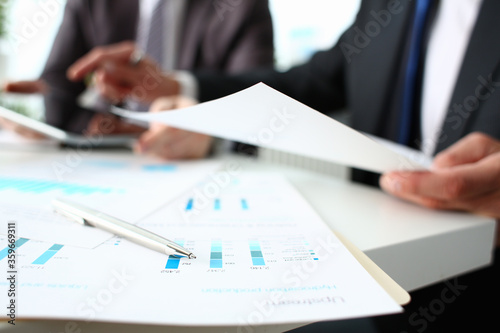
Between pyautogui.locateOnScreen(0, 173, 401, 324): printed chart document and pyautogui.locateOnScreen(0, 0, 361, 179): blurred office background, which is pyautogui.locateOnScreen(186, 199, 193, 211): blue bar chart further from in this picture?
pyautogui.locateOnScreen(0, 0, 361, 179): blurred office background

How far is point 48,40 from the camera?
1.34 m

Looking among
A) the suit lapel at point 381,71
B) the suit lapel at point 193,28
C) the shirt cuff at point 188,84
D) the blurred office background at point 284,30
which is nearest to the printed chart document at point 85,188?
the shirt cuff at point 188,84

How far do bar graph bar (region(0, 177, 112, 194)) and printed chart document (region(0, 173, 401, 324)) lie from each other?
0.12m

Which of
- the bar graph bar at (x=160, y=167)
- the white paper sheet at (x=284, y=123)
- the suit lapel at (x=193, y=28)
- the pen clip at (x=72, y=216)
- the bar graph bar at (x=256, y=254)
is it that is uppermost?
the suit lapel at (x=193, y=28)

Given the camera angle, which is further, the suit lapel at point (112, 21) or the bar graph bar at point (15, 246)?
the suit lapel at point (112, 21)

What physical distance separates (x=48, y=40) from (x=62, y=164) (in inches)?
47.4

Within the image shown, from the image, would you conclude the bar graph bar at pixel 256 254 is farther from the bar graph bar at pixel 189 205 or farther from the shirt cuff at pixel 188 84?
the shirt cuff at pixel 188 84

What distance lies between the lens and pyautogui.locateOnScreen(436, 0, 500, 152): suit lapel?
1.49ft

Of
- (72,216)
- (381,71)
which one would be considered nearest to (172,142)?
(72,216)

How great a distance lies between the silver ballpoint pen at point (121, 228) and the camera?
7.6 inches

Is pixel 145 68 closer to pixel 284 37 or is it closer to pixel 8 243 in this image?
pixel 8 243

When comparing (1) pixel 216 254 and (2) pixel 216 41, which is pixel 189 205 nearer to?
(1) pixel 216 254

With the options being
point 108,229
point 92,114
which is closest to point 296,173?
point 108,229

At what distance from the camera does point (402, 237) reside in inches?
10.1
